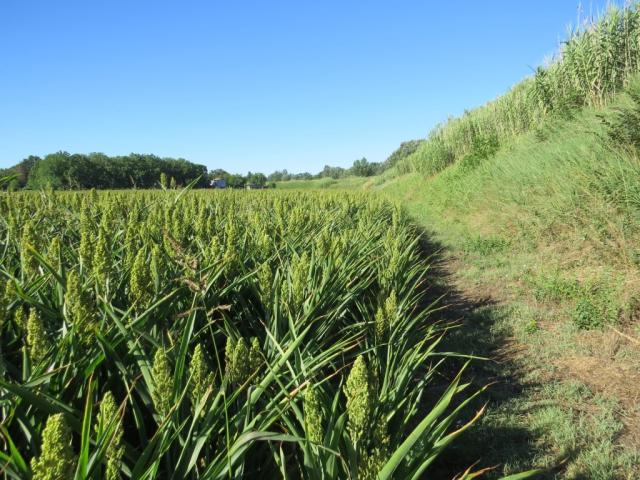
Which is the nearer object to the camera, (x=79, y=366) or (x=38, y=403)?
(x=38, y=403)

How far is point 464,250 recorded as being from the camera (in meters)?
8.06

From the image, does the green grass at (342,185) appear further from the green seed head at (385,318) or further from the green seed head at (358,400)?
the green seed head at (358,400)

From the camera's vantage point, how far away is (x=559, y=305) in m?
4.63

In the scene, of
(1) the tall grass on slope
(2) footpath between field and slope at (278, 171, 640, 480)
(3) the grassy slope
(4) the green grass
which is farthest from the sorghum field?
(4) the green grass

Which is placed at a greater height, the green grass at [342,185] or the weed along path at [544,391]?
the green grass at [342,185]

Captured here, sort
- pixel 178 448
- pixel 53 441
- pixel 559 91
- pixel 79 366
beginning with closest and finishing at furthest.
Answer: pixel 53 441 < pixel 178 448 < pixel 79 366 < pixel 559 91

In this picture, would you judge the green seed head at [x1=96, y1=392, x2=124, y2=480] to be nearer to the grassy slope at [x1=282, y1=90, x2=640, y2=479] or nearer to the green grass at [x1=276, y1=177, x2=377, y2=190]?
the grassy slope at [x1=282, y1=90, x2=640, y2=479]

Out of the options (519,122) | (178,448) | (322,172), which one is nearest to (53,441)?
(178,448)

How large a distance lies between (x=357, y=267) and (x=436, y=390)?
1.17 m

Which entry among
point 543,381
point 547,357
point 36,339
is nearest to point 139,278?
point 36,339

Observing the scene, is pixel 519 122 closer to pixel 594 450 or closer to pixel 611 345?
pixel 611 345

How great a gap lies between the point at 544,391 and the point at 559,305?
1.81 m

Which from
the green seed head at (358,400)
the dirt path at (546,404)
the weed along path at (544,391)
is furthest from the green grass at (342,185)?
the green seed head at (358,400)

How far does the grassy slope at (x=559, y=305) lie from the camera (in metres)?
2.59
